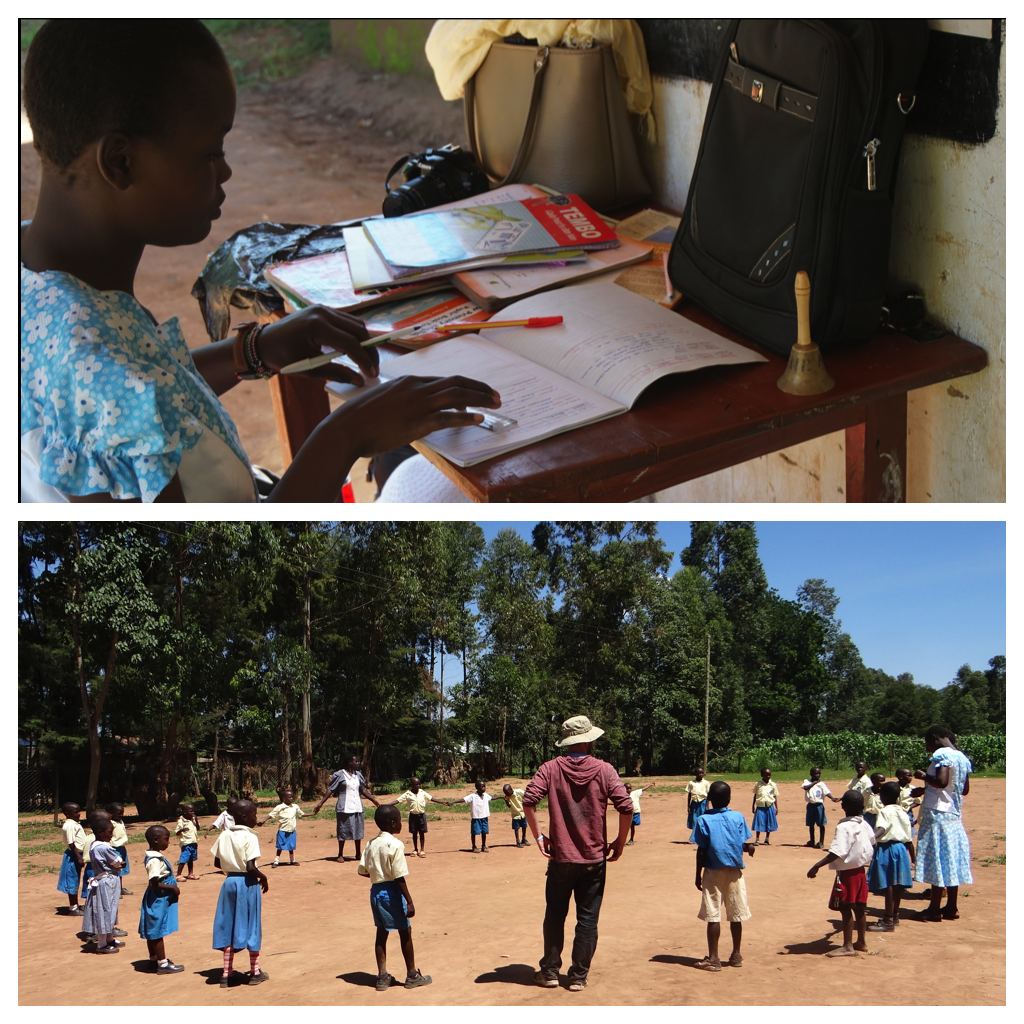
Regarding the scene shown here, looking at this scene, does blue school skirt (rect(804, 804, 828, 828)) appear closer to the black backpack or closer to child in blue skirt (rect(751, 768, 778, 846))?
child in blue skirt (rect(751, 768, 778, 846))

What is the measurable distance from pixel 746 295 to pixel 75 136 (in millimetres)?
1298

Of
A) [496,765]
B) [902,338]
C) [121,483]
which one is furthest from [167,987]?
[902,338]

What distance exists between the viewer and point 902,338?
2143 millimetres

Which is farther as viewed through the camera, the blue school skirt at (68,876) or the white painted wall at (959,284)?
the blue school skirt at (68,876)

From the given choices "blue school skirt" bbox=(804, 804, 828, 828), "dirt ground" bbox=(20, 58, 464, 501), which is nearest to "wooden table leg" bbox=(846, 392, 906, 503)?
"blue school skirt" bbox=(804, 804, 828, 828)

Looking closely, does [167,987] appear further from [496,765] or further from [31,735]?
[496,765]

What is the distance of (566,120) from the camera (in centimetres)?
288

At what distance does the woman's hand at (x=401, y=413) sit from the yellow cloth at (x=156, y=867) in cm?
190

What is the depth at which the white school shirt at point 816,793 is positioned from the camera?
4.21 meters

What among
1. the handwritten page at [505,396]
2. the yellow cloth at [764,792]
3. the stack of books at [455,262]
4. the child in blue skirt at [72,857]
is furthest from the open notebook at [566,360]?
the yellow cloth at [764,792]

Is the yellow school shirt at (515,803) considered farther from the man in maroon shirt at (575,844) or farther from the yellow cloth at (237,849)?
the yellow cloth at (237,849)

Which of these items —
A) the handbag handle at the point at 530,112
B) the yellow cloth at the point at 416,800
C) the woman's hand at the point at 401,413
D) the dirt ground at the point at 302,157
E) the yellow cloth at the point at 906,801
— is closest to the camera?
the woman's hand at the point at 401,413

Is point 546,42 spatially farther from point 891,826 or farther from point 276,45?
point 276,45

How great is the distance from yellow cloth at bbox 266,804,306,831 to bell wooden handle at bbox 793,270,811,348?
2443 mm
